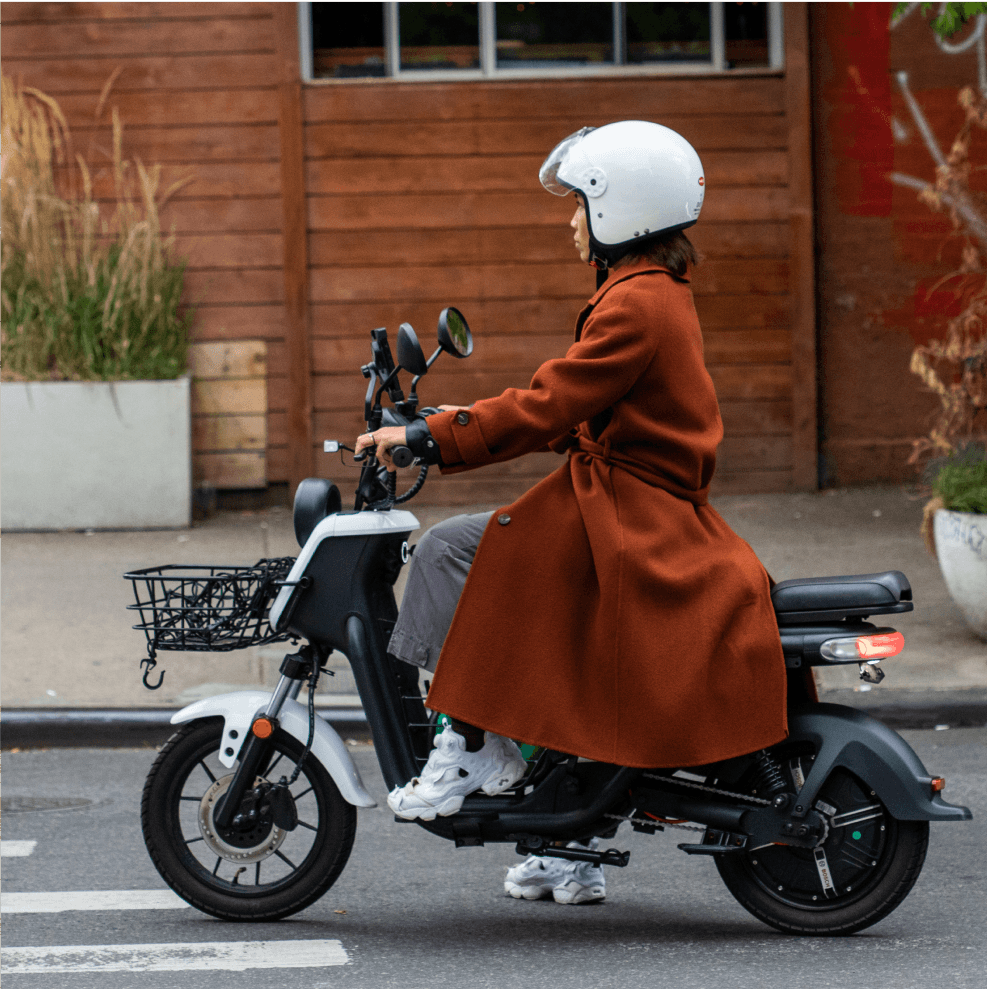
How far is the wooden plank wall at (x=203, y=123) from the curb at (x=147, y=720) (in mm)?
4040

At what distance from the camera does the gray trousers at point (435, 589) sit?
12.2 ft

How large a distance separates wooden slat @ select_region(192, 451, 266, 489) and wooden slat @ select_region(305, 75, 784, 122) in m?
2.22

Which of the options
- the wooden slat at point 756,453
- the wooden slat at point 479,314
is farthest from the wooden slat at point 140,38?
the wooden slat at point 756,453

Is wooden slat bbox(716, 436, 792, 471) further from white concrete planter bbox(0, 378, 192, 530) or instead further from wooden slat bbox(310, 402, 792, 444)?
white concrete planter bbox(0, 378, 192, 530)

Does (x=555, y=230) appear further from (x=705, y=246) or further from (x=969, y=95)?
(x=969, y=95)

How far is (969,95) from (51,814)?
5504mm

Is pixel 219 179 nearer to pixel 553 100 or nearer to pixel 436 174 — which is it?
pixel 436 174

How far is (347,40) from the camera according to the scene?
33.1 ft

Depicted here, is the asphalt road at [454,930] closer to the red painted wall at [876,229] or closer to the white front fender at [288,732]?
the white front fender at [288,732]

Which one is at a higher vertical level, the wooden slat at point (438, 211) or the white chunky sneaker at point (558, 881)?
the wooden slat at point (438, 211)

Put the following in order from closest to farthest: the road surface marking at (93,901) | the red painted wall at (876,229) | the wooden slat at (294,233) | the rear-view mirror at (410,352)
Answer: the rear-view mirror at (410,352) < the road surface marking at (93,901) < the wooden slat at (294,233) < the red painted wall at (876,229)

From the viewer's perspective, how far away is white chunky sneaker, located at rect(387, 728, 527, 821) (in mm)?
3729

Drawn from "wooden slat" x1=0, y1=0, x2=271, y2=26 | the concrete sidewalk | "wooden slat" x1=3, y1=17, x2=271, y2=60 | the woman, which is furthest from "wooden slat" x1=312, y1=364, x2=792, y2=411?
the woman

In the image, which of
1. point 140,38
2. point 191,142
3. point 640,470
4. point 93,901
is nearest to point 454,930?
point 93,901
